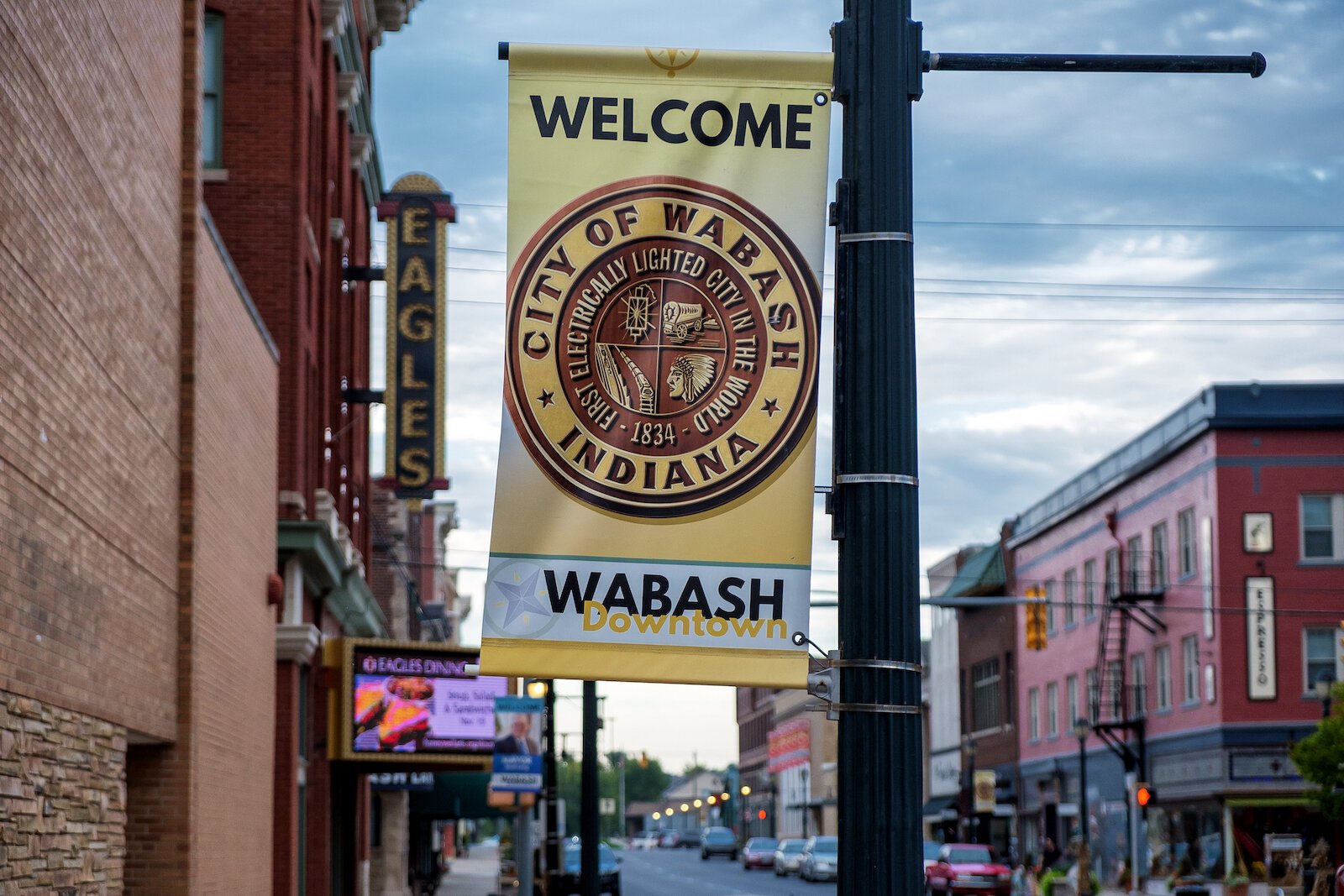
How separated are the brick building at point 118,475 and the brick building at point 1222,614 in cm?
2740

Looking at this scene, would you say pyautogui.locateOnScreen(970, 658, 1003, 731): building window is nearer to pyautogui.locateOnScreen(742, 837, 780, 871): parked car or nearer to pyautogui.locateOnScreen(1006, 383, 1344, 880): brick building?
pyautogui.locateOnScreen(742, 837, 780, 871): parked car

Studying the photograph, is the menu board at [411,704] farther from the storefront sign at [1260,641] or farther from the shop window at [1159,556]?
the shop window at [1159,556]

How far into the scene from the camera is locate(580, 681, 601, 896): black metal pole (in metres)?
30.2

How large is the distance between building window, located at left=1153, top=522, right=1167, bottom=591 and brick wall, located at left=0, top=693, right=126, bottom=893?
39.2 meters

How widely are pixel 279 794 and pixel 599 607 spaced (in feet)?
56.3

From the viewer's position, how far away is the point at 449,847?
405 feet

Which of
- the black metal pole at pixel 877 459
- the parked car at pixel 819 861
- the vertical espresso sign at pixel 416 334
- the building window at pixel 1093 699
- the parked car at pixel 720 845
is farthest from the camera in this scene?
the parked car at pixel 720 845

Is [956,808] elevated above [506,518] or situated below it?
below

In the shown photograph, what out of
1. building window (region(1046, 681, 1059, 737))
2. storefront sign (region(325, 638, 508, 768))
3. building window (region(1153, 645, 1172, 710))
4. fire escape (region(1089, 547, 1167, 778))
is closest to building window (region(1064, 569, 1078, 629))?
building window (region(1046, 681, 1059, 737))

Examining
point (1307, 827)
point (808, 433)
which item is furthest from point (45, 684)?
point (1307, 827)

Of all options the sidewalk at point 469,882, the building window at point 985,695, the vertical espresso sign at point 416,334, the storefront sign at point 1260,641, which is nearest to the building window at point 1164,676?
the storefront sign at point 1260,641

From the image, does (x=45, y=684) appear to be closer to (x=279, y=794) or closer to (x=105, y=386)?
(x=105, y=386)

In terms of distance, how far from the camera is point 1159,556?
4888 centimetres

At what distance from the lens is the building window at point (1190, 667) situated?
46000 millimetres
